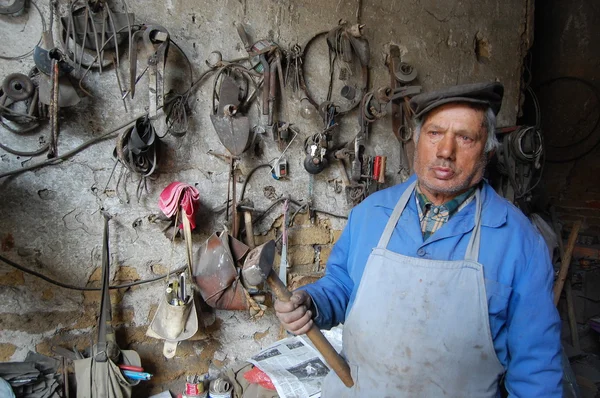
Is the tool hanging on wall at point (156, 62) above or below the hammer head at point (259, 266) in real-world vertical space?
above

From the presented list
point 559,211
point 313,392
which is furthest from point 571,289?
point 313,392

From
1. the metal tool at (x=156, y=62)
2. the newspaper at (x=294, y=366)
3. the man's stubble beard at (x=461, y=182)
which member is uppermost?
the metal tool at (x=156, y=62)

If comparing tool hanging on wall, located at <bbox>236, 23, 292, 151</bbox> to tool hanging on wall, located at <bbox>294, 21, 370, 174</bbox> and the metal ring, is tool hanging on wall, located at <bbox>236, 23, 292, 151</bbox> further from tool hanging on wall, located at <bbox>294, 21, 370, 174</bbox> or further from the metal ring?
the metal ring

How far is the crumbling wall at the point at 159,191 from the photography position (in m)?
1.88

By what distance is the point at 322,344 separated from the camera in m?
1.35

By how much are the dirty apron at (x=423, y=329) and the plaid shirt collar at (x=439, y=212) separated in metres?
0.07

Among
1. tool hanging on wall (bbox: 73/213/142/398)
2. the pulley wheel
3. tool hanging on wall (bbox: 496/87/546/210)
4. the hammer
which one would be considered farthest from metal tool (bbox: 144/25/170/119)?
tool hanging on wall (bbox: 496/87/546/210)

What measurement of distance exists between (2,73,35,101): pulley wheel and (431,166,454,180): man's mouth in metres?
1.78

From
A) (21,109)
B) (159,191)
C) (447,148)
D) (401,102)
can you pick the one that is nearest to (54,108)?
(21,109)

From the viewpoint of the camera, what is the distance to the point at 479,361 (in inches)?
48.6

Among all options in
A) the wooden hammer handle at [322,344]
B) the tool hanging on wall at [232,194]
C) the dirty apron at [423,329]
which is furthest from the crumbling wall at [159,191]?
the dirty apron at [423,329]

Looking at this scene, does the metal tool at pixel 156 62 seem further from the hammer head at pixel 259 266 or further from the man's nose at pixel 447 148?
the man's nose at pixel 447 148

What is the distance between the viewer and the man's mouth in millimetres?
1396

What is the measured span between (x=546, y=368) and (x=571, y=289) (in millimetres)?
3672
